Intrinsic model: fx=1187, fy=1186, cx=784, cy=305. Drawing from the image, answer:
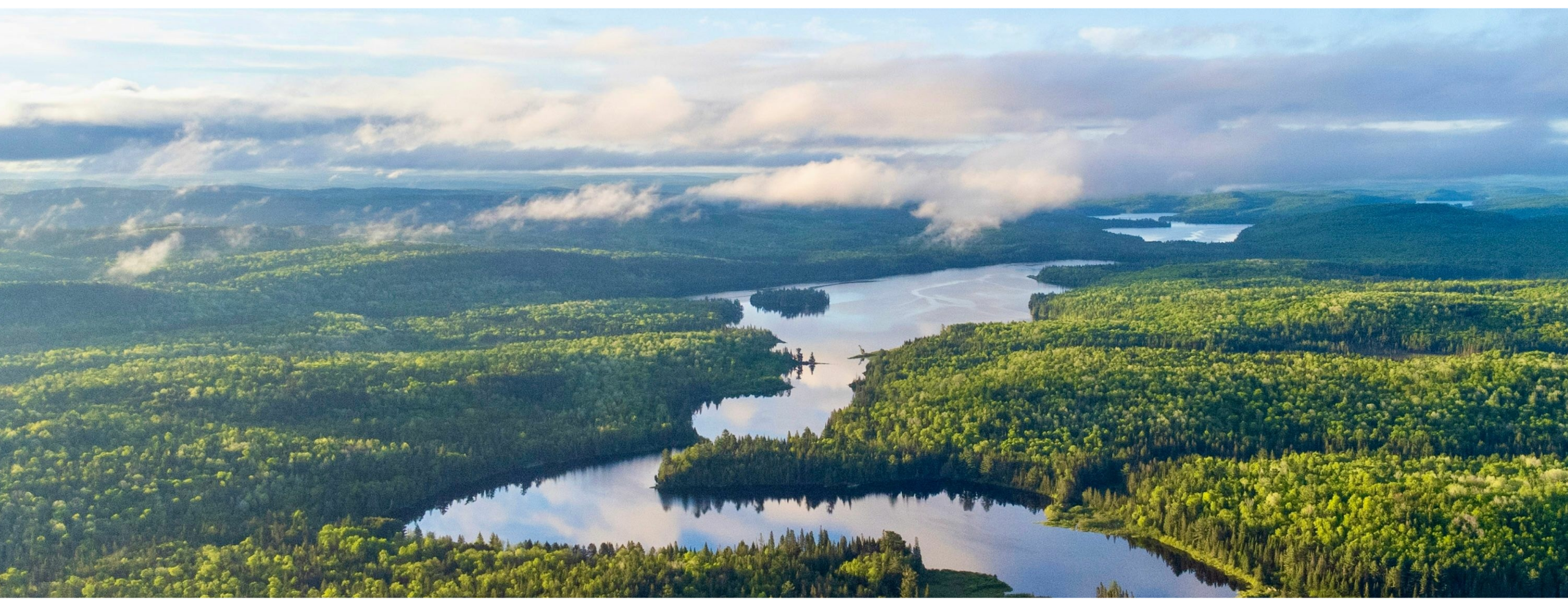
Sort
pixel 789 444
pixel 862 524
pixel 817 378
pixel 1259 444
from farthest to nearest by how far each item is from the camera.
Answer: pixel 817 378
pixel 789 444
pixel 1259 444
pixel 862 524

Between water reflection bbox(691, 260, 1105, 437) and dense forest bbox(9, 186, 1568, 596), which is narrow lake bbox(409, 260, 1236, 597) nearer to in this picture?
dense forest bbox(9, 186, 1568, 596)

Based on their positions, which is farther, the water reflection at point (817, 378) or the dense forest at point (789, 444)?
the water reflection at point (817, 378)

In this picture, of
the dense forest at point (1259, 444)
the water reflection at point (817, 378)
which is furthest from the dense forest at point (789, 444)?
the water reflection at point (817, 378)

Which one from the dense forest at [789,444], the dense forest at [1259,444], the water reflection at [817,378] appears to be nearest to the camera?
the dense forest at [789,444]

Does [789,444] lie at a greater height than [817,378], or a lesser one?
greater

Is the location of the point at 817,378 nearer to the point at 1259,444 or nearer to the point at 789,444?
the point at 789,444

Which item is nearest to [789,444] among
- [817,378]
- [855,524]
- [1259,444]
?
[855,524]

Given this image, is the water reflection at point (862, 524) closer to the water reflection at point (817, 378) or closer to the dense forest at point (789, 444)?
the dense forest at point (789, 444)

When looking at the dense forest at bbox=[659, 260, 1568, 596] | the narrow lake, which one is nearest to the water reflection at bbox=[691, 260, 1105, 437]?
the dense forest at bbox=[659, 260, 1568, 596]
